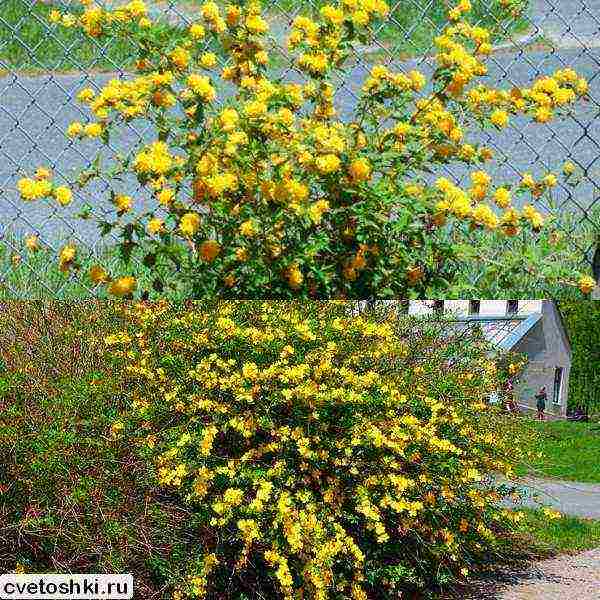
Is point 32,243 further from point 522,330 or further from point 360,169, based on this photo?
point 522,330

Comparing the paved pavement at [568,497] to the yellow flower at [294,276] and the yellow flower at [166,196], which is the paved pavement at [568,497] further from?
the yellow flower at [166,196]

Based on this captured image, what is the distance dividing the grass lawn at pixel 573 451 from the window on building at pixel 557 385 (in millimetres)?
162

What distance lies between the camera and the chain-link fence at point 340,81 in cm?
511

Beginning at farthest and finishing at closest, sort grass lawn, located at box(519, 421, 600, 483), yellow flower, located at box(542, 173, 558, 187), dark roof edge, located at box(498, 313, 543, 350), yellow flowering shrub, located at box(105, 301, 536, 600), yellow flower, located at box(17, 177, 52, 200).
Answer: grass lawn, located at box(519, 421, 600, 483), dark roof edge, located at box(498, 313, 543, 350), yellow flower, located at box(542, 173, 558, 187), yellow flower, located at box(17, 177, 52, 200), yellow flowering shrub, located at box(105, 301, 536, 600)

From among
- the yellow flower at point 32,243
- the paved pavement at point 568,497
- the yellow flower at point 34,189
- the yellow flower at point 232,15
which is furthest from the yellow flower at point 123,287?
the paved pavement at point 568,497

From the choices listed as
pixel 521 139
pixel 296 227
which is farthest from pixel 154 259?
pixel 521 139

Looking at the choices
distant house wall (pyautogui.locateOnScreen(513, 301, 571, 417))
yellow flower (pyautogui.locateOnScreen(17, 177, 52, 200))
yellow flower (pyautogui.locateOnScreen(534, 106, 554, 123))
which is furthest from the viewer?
distant house wall (pyautogui.locateOnScreen(513, 301, 571, 417))

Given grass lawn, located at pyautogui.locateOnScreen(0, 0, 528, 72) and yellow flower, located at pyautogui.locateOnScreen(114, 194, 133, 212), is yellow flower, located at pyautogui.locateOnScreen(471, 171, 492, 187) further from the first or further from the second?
yellow flower, located at pyautogui.locateOnScreen(114, 194, 133, 212)

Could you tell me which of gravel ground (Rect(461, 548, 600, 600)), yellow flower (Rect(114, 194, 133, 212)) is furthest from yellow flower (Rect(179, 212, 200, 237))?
gravel ground (Rect(461, 548, 600, 600))

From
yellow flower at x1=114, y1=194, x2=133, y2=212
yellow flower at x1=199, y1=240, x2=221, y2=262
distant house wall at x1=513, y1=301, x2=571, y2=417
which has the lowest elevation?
distant house wall at x1=513, y1=301, x2=571, y2=417

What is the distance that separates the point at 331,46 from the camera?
4.54 m

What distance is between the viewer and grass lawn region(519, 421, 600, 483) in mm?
7809

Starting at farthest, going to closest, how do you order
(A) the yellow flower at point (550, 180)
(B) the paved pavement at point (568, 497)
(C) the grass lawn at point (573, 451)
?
(C) the grass lawn at point (573, 451), (B) the paved pavement at point (568, 497), (A) the yellow flower at point (550, 180)

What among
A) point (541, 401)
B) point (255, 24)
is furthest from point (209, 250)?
point (541, 401)
